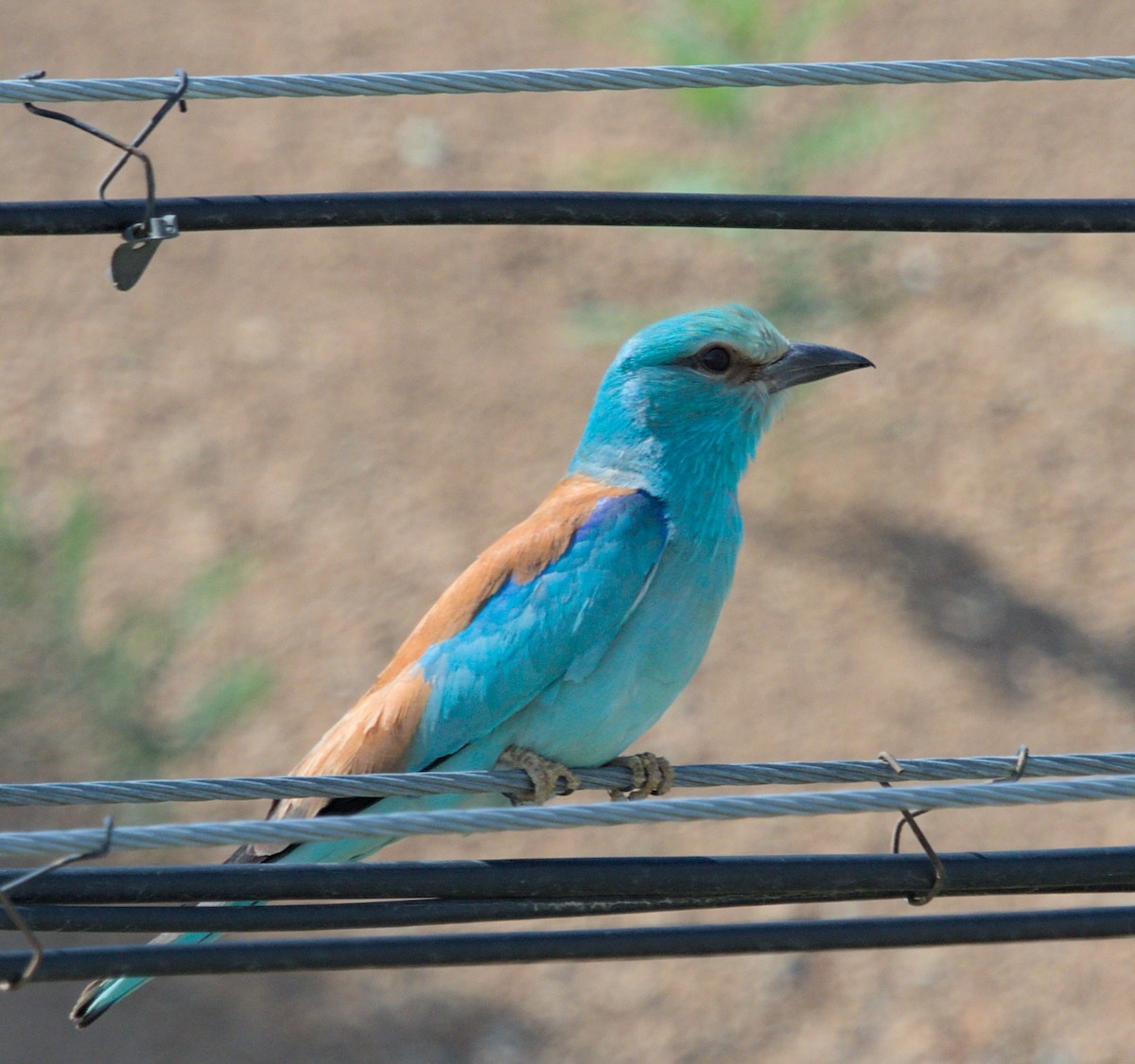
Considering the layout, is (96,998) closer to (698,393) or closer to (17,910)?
(17,910)

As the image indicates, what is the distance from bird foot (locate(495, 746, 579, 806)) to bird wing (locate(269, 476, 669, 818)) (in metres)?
0.10

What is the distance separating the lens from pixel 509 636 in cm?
433

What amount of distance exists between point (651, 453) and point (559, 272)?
609 centimetres

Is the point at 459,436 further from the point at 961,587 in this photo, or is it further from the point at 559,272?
the point at 961,587

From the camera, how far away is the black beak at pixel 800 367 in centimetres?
484

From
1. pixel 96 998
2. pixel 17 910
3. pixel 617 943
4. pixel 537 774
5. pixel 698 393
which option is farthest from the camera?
pixel 698 393

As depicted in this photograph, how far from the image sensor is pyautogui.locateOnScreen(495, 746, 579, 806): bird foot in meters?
4.12

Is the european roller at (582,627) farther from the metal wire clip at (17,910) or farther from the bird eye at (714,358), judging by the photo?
the metal wire clip at (17,910)

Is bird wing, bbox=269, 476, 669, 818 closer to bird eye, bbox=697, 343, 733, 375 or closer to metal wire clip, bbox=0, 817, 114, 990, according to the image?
bird eye, bbox=697, 343, 733, 375

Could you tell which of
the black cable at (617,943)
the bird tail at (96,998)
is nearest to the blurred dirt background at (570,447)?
the bird tail at (96,998)

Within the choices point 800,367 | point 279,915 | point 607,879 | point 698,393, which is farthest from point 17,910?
point 800,367

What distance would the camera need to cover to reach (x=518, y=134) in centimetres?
1153

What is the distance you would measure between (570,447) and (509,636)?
5.18 meters

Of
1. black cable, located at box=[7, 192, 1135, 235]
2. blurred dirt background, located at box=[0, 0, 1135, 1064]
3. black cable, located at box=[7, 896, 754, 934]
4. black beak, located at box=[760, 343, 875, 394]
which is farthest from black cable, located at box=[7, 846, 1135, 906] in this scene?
blurred dirt background, located at box=[0, 0, 1135, 1064]
